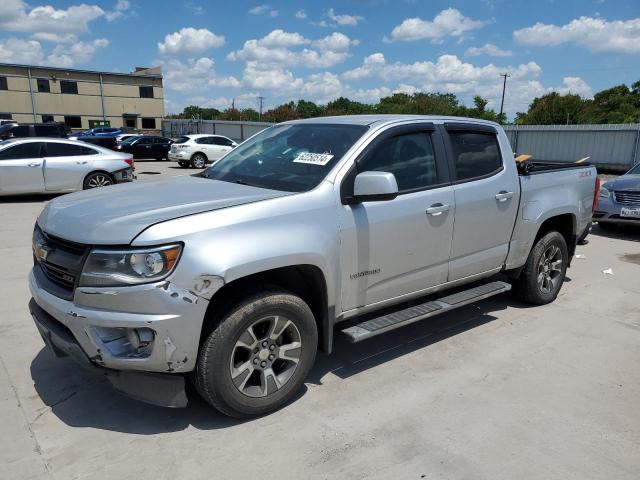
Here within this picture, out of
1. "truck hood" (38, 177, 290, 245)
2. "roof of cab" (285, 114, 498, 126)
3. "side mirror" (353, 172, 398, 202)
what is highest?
"roof of cab" (285, 114, 498, 126)

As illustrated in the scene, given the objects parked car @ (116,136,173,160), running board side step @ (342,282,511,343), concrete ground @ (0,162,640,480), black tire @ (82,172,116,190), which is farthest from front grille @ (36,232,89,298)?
parked car @ (116,136,173,160)

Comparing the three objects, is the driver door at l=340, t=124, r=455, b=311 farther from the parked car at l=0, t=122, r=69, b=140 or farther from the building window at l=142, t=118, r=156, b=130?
the building window at l=142, t=118, r=156, b=130

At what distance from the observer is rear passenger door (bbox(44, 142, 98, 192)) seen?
39.4 feet

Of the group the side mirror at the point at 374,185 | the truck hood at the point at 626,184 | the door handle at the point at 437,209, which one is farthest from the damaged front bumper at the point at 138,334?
the truck hood at the point at 626,184

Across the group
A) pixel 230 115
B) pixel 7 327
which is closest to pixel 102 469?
pixel 7 327

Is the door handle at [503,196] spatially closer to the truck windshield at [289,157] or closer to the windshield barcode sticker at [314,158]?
the truck windshield at [289,157]

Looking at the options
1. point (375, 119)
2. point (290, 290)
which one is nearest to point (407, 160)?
point (375, 119)

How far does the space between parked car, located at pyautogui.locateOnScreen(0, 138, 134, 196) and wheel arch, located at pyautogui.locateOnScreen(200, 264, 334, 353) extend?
1053 cm

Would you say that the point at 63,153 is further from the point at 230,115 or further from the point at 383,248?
the point at 230,115

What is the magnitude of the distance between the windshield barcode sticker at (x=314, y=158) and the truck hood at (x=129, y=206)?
1.38 ft

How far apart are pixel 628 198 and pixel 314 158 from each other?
25.1ft

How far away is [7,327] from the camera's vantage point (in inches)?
182

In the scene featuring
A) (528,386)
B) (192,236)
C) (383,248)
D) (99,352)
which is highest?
(192,236)

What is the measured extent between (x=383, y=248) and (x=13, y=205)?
10.9 meters
